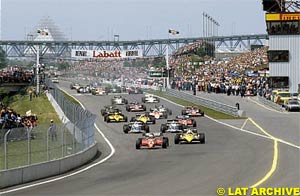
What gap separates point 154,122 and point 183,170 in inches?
903

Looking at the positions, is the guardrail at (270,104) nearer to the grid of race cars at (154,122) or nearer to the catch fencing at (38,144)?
the grid of race cars at (154,122)

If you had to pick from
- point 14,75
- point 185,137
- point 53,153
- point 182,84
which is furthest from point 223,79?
point 53,153

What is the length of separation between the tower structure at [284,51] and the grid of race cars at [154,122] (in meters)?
15.8

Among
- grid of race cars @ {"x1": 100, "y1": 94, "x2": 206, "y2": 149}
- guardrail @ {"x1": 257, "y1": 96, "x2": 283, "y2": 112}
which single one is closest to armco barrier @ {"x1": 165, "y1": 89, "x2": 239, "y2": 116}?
grid of race cars @ {"x1": 100, "y1": 94, "x2": 206, "y2": 149}

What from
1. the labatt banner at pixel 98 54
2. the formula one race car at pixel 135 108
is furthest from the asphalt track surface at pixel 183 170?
the labatt banner at pixel 98 54

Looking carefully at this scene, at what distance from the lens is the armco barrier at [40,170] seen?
18.6 m

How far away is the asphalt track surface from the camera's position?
1723 centimetres

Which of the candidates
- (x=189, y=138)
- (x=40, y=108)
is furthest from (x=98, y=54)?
(x=189, y=138)

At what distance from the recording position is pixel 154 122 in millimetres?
44531

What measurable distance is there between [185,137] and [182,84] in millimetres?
54532

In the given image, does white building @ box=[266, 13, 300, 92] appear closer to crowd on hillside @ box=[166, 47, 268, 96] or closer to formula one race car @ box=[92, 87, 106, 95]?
crowd on hillside @ box=[166, 47, 268, 96]

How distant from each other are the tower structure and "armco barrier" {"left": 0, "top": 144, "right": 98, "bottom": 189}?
51.6 meters

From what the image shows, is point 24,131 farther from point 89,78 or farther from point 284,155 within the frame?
point 89,78

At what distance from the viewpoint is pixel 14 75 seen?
227ft
